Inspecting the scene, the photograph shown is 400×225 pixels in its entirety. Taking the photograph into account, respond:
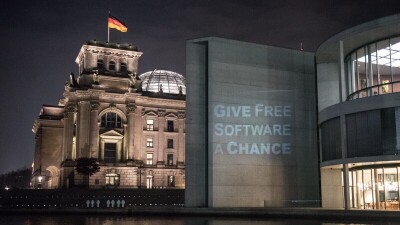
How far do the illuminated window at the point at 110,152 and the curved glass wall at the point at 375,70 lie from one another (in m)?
61.6

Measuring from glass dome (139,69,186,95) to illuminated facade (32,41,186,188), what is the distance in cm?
619

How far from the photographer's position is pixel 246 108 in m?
49.2

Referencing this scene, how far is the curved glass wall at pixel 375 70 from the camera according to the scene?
41531mm

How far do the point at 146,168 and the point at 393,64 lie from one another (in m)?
67.7

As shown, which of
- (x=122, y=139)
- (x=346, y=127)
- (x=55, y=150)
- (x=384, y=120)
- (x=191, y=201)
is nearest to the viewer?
(x=384, y=120)

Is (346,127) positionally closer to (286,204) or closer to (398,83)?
(398,83)

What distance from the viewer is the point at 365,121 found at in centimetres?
4059

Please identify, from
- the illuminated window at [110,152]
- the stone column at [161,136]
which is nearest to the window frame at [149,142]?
the stone column at [161,136]

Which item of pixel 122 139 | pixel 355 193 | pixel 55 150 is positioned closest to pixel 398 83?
pixel 355 193

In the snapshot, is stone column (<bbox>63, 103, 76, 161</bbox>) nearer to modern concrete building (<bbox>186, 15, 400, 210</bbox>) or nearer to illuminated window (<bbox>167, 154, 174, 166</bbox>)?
illuminated window (<bbox>167, 154, 174, 166</bbox>)

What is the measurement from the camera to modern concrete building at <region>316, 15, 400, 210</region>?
1548 inches

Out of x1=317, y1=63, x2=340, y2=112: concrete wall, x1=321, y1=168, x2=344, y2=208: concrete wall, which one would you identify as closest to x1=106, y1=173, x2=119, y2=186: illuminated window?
x1=317, y1=63, x2=340, y2=112: concrete wall

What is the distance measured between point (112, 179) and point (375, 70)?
6437 centimetres

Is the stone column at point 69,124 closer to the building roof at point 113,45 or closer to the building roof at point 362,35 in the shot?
the building roof at point 113,45
